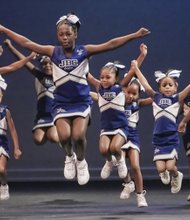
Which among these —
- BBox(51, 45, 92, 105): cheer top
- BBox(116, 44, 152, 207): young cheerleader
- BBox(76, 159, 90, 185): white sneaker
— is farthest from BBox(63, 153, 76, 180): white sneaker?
BBox(116, 44, 152, 207): young cheerleader

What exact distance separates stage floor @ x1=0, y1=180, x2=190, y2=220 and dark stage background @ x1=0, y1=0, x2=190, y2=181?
214mm

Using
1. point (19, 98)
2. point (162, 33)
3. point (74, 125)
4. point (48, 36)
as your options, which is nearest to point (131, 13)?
point (162, 33)

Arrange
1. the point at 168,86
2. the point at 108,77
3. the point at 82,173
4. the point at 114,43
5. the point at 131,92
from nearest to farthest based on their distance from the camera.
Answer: the point at 114,43, the point at 82,173, the point at 108,77, the point at 168,86, the point at 131,92

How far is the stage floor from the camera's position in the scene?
5.54m

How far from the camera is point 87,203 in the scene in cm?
653

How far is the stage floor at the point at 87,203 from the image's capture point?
554 centimetres

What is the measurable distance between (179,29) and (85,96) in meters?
3.05

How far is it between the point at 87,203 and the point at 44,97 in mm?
1226

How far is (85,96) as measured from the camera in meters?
4.97

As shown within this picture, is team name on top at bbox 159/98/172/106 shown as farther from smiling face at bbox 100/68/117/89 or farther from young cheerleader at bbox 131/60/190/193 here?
smiling face at bbox 100/68/117/89

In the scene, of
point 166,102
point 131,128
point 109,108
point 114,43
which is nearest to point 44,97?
point 109,108

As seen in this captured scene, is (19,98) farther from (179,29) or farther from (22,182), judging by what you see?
(179,29)

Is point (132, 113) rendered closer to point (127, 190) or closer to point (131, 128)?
point (131, 128)

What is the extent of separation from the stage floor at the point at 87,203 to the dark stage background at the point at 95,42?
0.70 ft
